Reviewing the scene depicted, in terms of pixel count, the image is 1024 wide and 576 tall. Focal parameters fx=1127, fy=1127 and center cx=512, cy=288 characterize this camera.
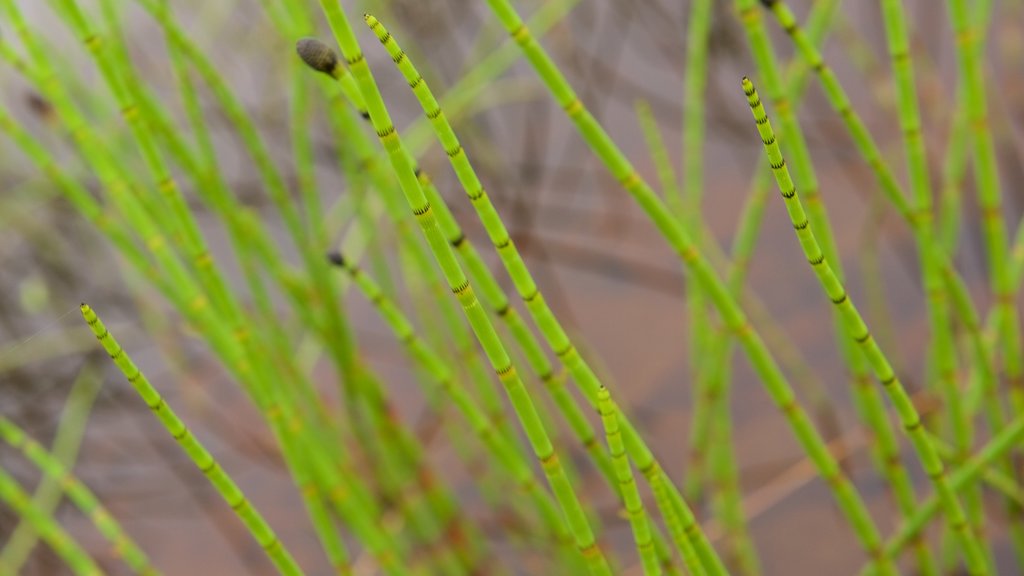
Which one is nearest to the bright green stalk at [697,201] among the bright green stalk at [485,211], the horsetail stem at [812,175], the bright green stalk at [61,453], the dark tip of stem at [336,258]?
the horsetail stem at [812,175]

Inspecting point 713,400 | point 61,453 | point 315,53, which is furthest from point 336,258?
point 61,453

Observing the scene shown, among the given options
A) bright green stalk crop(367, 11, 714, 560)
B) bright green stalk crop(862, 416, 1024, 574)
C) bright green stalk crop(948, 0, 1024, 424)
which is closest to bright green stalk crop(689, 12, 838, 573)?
bright green stalk crop(948, 0, 1024, 424)

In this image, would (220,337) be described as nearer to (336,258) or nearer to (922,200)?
(336,258)

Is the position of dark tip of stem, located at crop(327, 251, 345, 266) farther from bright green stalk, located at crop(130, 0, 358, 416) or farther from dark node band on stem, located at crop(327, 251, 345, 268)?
bright green stalk, located at crop(130, 0, 358, 416)

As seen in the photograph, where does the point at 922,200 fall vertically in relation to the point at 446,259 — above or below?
above

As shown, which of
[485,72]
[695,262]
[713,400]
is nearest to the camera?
[695,262]

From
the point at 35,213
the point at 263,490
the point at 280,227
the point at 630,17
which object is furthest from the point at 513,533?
the point at 35,213

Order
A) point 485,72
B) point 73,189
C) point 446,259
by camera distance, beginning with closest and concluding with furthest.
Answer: point 446,259 < point 73,189 < point 485,72
